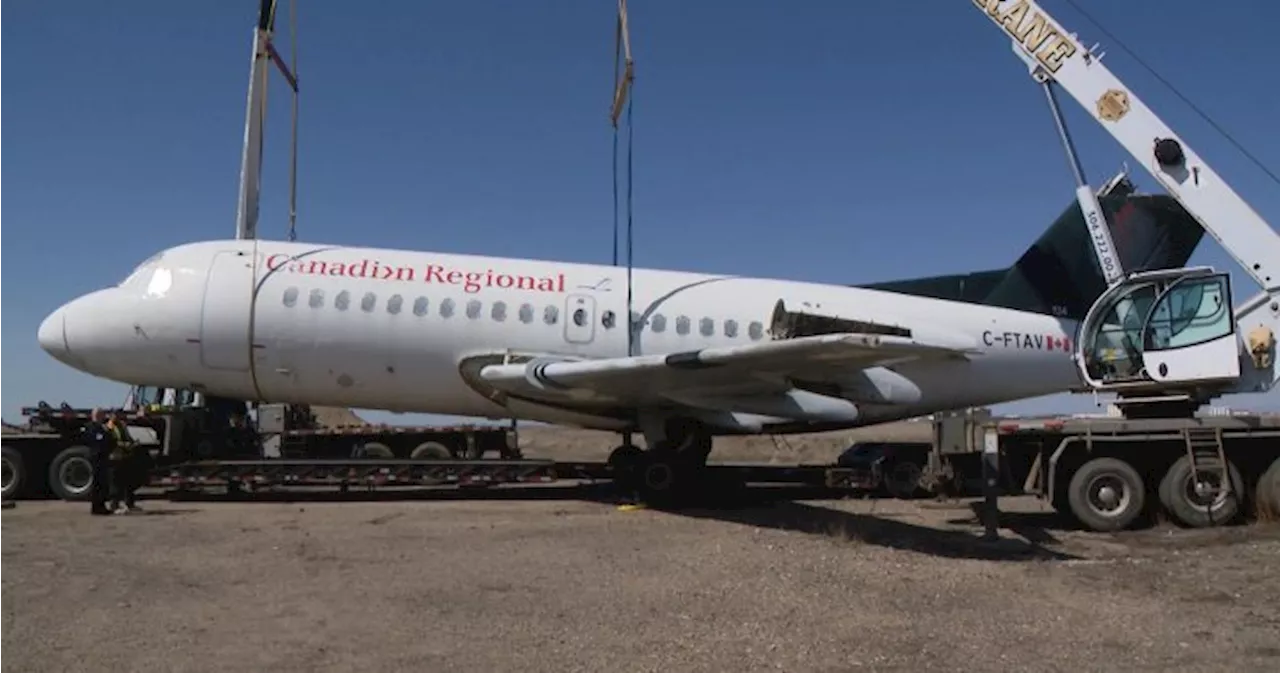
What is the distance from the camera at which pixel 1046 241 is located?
61.1 ft

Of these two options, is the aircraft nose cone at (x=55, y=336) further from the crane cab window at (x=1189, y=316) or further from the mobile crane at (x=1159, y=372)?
the crane cab window at (x=1189, y=316)

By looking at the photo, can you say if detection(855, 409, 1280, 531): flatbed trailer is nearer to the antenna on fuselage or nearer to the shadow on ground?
the shadow on ground

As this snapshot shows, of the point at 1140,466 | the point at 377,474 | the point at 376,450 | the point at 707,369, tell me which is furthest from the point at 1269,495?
the point at 376,450

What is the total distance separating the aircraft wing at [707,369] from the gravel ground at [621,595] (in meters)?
2.15

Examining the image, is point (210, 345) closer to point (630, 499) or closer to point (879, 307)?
point (630, 499)

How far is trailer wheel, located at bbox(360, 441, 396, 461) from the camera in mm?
21891

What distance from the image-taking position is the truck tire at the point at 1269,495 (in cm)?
1352

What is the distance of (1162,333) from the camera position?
14.7 meters

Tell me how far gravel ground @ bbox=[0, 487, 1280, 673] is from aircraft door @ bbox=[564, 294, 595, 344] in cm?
391

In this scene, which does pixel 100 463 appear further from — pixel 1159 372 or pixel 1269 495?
pixel 1269 495

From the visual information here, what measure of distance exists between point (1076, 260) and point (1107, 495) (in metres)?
5.69

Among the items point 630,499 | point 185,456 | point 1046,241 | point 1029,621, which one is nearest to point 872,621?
point 1029,621

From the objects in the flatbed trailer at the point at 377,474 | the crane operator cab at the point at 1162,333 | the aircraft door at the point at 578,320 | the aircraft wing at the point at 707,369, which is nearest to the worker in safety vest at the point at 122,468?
the flatbed trailer at the point at 377,474

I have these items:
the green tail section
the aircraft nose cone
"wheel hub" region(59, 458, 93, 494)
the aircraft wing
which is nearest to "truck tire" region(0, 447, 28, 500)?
"wheel hub" region(59, 458, 93, 494)
